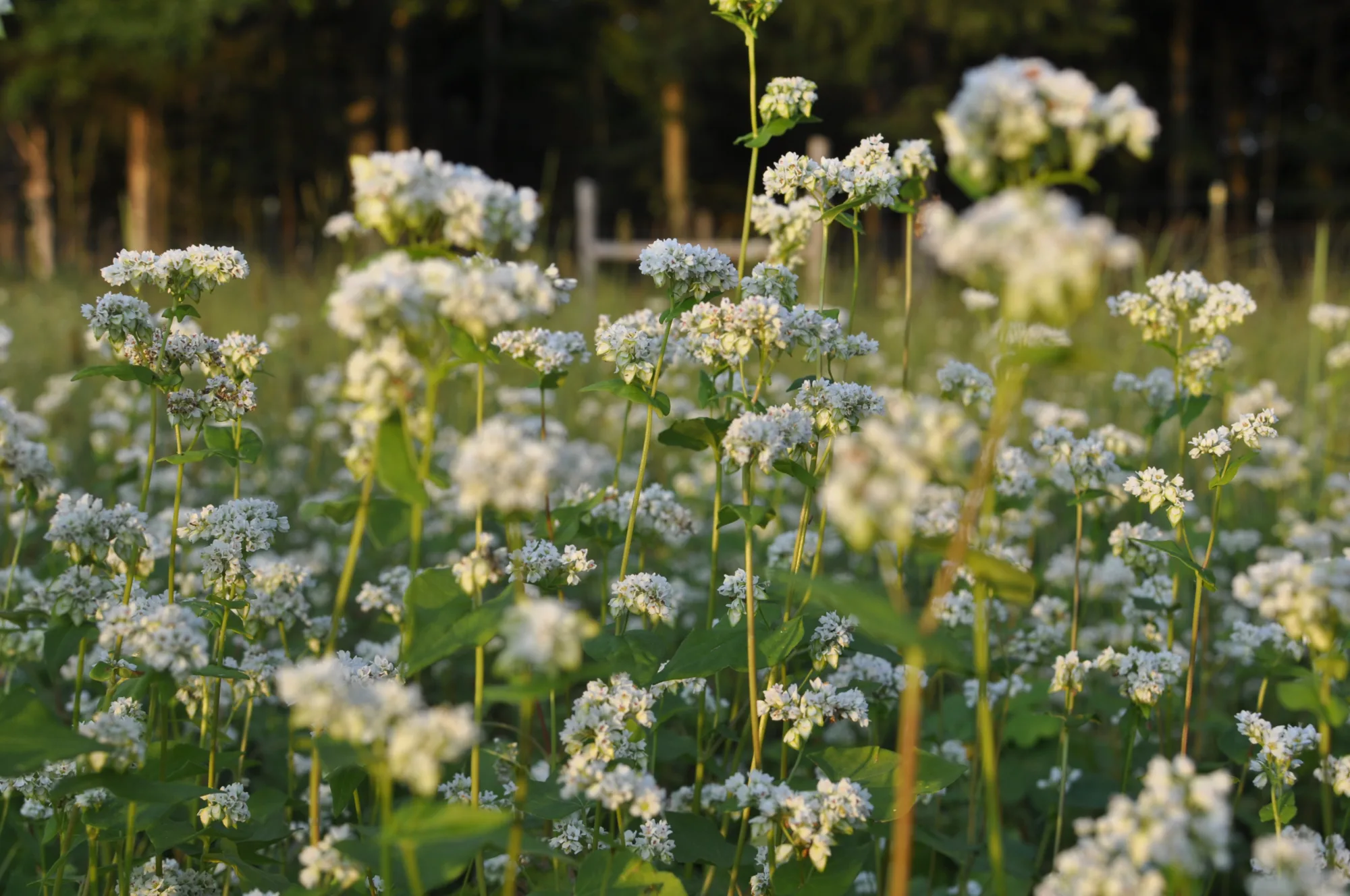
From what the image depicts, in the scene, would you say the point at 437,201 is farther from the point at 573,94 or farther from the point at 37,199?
the point at 573,94

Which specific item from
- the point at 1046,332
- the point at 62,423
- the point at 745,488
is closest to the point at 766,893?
the point at 745,488

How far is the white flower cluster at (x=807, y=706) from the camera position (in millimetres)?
1869

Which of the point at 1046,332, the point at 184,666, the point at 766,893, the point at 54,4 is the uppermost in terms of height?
the point at 54,4

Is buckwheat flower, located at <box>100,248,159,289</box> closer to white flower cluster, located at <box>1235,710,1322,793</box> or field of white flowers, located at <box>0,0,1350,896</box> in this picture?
field of white flowers, located at <box>0,0,1350,896</box>

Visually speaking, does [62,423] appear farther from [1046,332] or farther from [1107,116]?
[1107,116]

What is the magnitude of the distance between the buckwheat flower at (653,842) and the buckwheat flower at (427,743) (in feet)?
2.08

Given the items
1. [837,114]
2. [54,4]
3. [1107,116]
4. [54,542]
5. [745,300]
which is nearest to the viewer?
[1107,116]

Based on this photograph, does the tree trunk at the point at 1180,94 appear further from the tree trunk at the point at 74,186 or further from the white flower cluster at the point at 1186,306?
the white flower cluster at the point at 1186,306

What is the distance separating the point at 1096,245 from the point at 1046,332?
206 centimetres

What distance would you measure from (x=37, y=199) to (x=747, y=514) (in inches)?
854

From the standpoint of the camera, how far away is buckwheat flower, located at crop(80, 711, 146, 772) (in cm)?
144

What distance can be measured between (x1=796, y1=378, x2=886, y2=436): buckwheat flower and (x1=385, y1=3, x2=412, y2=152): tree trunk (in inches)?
932

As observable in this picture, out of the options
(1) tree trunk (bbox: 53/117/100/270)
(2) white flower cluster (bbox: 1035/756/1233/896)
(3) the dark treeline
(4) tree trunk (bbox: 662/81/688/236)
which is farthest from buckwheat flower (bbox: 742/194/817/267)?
(4) tree trunk (bbox: 662/81/688/236)

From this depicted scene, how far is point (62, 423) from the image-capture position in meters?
6.44
